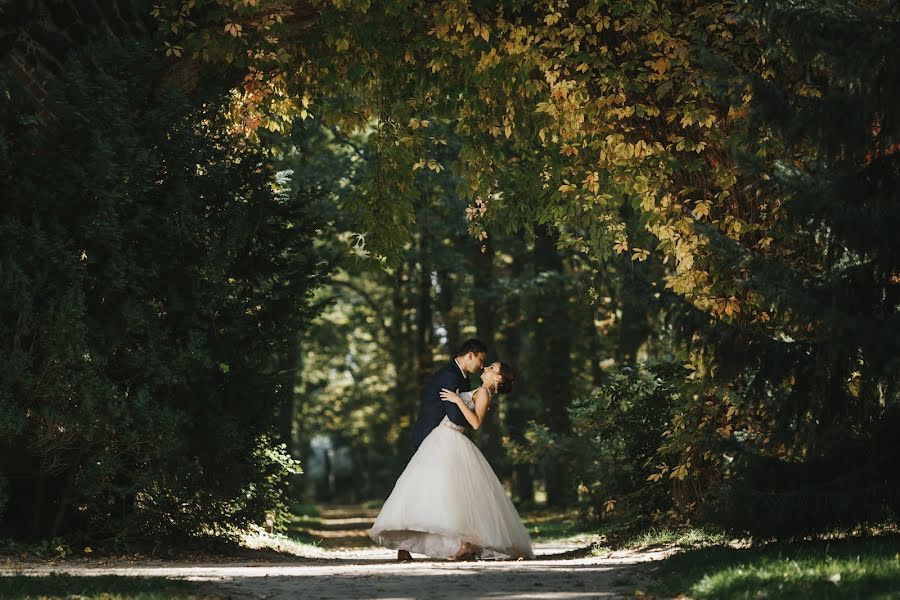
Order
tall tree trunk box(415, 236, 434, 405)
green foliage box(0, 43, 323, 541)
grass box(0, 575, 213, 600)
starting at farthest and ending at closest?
1. tall tree trunk box(415, 236, 434, 405)
2. green foliage box(0, 43, 323, 541)
3. grass box(0, 575, 213, 600)

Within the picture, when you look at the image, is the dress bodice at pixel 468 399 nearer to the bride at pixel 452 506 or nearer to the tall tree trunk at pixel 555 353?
the bride at pixel 452 506

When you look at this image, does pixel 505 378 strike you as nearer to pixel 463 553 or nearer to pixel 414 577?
pixel 463 553

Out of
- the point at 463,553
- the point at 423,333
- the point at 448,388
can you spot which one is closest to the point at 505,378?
the point at 448,388

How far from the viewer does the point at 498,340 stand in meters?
36.0

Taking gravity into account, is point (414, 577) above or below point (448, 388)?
below

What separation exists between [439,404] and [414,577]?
3.09m

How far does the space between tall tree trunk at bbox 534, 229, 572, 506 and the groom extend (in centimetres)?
1428

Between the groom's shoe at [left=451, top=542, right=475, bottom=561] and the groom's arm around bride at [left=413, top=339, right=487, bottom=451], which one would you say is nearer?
the groom's shoe at [left=451, top=542, right=475, bottom=561]

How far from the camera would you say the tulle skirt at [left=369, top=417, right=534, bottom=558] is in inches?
477

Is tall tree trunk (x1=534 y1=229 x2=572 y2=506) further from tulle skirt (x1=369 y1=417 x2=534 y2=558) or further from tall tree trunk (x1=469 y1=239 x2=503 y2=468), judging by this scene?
tulle skirt (x1=369 y1=417 x2=534 y2=558)

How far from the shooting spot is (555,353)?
2855 cm

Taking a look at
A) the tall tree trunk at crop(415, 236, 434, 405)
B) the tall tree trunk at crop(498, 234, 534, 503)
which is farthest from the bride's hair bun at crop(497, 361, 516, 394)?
the tall tree trunk at crop(415, 236, 434, 405)

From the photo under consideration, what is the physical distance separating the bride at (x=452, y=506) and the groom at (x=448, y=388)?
84 mm

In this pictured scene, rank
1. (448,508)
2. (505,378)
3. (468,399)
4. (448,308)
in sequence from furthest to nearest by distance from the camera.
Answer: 1. (448,308)
2. (505,378)
3. (468,399)
4. (448,508)
